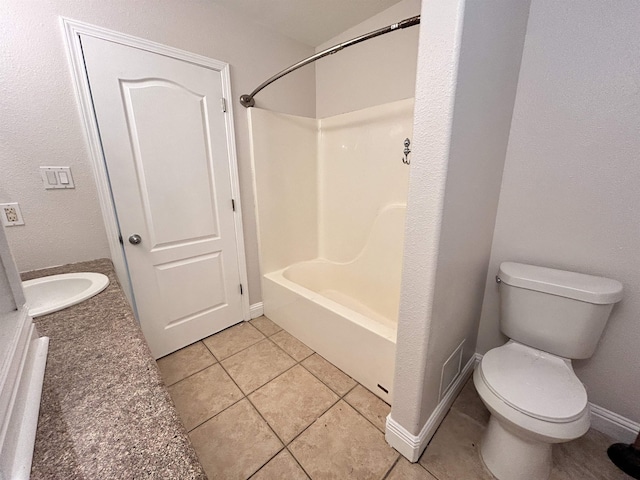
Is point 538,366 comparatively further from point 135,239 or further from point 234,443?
point 135,239

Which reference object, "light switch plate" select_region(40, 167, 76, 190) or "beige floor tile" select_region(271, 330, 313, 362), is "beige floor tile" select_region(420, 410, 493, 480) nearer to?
"beige floor tile" select_region(271, 330, 313, 362)

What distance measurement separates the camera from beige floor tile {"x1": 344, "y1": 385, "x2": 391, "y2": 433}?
1314 millimetres

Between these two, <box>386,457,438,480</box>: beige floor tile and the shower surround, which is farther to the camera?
the shower surround

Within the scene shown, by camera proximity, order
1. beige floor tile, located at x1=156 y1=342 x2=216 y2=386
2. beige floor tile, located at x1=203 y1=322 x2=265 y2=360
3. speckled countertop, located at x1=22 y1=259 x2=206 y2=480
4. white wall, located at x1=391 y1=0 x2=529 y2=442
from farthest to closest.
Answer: beige floor tile, located at x1=203 y1=322 x2=265 y2=360, beige floor tile, located at x1=156 y1=342 x2=216 y2=386, white wall, located at x1=391 y1=0 x2=529 y2=442, speckled countertop, located at x1=22 y1=259 x2=206 y2=480

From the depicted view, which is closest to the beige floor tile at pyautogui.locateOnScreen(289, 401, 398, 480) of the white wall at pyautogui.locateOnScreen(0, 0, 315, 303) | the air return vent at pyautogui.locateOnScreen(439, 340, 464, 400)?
the air return vent at pyautogui.locateOnScreen(439, 340, 464, 400)

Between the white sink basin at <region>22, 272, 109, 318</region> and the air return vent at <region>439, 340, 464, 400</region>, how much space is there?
5.42 ft

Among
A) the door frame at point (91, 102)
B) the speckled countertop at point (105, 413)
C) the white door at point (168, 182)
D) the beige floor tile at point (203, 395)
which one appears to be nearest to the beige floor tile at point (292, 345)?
the beige floor tile at point (203, 395)

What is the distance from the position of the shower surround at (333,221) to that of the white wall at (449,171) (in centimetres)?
48

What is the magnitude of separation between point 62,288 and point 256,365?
1.15 m

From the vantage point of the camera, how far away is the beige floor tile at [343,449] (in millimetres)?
1090

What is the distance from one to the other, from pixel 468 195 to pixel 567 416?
871 millimetres

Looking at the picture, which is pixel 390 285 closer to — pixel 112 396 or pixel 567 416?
pixel 567 416

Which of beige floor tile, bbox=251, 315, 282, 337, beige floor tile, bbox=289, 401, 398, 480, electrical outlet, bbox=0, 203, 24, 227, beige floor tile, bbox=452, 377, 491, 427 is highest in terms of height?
electrical outlet, bbox=0, 203, 24, 227

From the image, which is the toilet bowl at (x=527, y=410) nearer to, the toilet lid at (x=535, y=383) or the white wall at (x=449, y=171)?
the toilet lid at (x=535, y=383)
